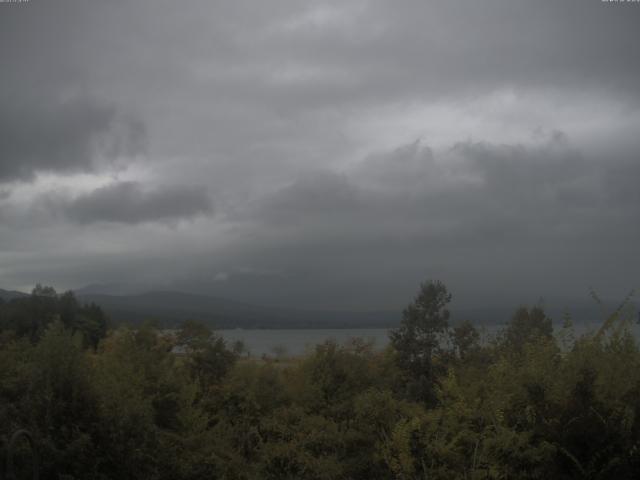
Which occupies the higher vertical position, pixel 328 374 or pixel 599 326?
pixel 599 326

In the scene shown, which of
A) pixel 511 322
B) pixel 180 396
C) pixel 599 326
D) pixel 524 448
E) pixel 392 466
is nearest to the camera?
pixel 524 448

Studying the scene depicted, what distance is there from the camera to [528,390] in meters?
11.7

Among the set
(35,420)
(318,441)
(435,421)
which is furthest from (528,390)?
(35,420)

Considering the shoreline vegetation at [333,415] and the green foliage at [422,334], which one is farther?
the green foliage at [422,334]

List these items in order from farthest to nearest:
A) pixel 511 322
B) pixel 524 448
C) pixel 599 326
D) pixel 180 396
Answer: pixel 511 322, pixel 180 396, pixel 599 326, pixel 524 448

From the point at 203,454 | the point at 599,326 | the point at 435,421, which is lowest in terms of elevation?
the point at 203,454

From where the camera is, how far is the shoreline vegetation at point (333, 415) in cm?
1104

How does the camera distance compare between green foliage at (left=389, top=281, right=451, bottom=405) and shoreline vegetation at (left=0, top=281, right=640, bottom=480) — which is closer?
shoreline vegetation at (left=0, top=281, right=640, bottom=480)

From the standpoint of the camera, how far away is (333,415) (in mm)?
16750

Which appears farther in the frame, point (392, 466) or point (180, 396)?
point (180, 396)

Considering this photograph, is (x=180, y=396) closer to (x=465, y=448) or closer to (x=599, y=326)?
(x=465, y=448)

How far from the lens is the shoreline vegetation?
435 inches

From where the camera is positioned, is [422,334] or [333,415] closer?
[333,415]

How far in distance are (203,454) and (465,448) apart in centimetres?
587
